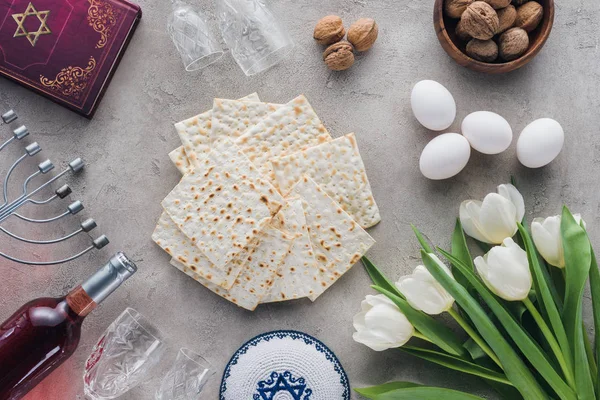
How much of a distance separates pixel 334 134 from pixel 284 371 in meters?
0.59

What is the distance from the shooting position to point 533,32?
4.62 ft

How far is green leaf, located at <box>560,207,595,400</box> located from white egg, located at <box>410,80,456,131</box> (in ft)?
1.11

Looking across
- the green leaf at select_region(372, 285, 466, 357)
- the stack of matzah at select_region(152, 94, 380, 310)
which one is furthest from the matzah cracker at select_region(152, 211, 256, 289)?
the green leaf at select_region(372, 285, 466, 357)

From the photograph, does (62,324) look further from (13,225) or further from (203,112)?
(203,112)

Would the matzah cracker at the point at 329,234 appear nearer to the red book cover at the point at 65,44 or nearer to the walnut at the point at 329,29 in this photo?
the walnut at the point at 329,29

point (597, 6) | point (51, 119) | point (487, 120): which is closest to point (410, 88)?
point (487, 120)

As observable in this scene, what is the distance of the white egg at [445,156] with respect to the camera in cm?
135

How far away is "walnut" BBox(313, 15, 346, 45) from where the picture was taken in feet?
4.65

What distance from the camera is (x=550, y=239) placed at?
4.21 feet

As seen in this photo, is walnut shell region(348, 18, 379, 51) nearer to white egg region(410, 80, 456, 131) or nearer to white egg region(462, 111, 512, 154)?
white egg region(410, 80, 456, 131)

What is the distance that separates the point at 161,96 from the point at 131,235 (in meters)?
0.36

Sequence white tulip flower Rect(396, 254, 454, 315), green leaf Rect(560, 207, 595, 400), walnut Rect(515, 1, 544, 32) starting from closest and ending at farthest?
1. green leaf Rect(560, 207, 595, 400)
2. white tulip flower Rect(396, 254, 454, 315)
3. walnut Rect(515, 1, 544, 32)

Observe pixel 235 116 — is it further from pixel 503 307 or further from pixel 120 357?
pixel 503 307

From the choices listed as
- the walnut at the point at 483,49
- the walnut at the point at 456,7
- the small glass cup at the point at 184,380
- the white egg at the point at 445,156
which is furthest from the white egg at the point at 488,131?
the small glass cup at the point at 184,380
